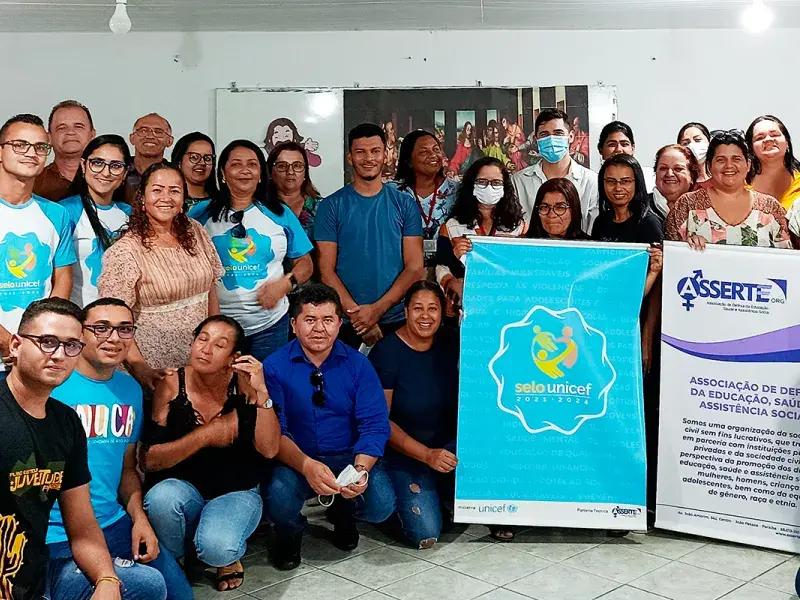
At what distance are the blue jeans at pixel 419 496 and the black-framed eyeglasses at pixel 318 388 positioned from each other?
46 centimetres

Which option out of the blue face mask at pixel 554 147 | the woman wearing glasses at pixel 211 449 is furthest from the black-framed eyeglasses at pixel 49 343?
the blue face mask at pixel 554 147

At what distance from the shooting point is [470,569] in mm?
3209

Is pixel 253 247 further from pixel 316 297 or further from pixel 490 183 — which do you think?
pixel 490 183

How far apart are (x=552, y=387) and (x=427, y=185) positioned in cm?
139

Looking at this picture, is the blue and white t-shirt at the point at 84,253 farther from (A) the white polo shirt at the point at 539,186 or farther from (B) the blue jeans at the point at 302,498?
(A) the white polo shirt at the point at 539,186

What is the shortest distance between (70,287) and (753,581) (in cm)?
270

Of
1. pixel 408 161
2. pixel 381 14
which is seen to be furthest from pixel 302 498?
pixel 381 14

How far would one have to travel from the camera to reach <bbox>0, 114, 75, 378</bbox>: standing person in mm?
3043

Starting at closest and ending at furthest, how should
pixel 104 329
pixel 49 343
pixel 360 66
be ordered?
pixel 49 343 → pixel 104 329 → pixel 360 66

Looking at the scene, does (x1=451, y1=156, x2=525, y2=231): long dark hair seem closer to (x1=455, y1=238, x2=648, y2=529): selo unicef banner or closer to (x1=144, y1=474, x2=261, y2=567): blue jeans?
(x1=455, y1=238, x2=648, y2=529): selo unicef banner

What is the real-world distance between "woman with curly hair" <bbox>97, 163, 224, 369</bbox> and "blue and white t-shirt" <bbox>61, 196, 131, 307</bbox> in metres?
0.17

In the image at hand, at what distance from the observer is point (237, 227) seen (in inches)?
146

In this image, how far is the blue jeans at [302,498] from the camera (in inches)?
128

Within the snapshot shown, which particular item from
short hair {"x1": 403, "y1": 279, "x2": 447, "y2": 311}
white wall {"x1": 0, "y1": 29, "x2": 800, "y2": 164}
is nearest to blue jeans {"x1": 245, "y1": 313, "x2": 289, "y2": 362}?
short hair {"x1": 403, "y1": 279, "x2": 447, "y2": 311}
